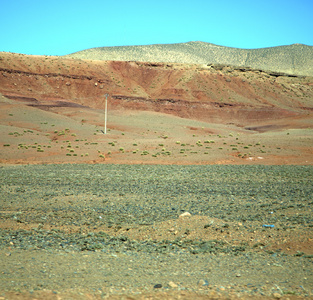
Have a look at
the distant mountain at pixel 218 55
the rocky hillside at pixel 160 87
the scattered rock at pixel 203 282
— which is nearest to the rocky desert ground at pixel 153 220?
the scattered rock at pixel 203 282

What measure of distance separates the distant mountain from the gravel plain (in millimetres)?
130465

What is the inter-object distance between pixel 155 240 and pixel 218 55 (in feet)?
547

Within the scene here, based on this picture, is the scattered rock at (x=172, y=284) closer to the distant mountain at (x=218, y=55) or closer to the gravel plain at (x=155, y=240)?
the gravel plain at (x=155, y=240)

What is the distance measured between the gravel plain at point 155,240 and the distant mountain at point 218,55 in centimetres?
13046

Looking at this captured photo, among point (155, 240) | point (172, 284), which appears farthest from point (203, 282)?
point (155, 240)

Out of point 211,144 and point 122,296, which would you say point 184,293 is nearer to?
point 122,296

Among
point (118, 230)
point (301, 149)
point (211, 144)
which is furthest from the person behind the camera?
point (211, 144)

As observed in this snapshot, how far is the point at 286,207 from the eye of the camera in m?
13.0

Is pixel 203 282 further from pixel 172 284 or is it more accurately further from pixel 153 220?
pixel 153 220

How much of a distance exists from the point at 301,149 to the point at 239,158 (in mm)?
7701

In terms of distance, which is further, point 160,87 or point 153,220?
point 160,87

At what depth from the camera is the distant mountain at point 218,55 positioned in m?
148

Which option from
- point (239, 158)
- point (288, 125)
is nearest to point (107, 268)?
point (239, 158)

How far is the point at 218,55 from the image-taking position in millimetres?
168375
